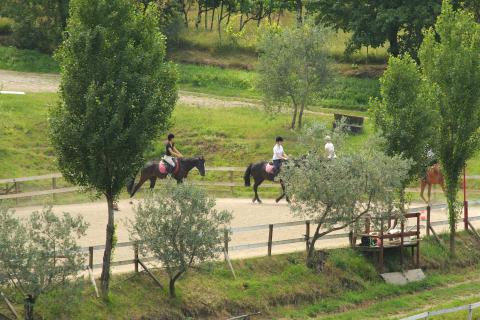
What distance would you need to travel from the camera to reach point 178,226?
104 ft

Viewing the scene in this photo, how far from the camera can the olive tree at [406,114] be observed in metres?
40.2

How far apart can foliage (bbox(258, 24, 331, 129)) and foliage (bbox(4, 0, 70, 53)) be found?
650 inches

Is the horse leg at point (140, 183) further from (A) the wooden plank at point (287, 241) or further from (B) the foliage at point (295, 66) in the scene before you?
(B) the foliage at point (295, 66)

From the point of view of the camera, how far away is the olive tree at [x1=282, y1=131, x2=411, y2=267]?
117 feet

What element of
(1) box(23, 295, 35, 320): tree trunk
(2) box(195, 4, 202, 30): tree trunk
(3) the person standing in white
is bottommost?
(1) box(23, 295, 35, 320): tree trunk

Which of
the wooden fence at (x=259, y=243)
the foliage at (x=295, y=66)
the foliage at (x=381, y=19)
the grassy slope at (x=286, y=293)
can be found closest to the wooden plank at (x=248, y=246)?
the wooden fence at (x=259, y=243)

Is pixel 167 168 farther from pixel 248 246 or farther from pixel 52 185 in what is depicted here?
pixel 248 246

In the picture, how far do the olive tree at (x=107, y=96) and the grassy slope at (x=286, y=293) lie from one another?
135 cm

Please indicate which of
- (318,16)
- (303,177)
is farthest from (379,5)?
(303,177)

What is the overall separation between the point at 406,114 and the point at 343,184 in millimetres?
5756

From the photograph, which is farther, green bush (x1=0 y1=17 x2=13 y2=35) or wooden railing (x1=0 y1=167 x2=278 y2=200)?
green bush (x1=0 y1=17 x2=13 y2=35)

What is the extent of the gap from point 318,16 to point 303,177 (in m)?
37.1

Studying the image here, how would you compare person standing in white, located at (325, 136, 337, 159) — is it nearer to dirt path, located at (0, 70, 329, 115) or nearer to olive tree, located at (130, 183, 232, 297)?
olive tree, located at (130, 183, 232, 297)

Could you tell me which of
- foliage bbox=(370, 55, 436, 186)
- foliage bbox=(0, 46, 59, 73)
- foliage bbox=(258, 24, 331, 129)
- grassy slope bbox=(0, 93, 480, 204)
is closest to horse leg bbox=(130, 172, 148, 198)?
grassy slope bbox=(0, 93, 480, 204)
